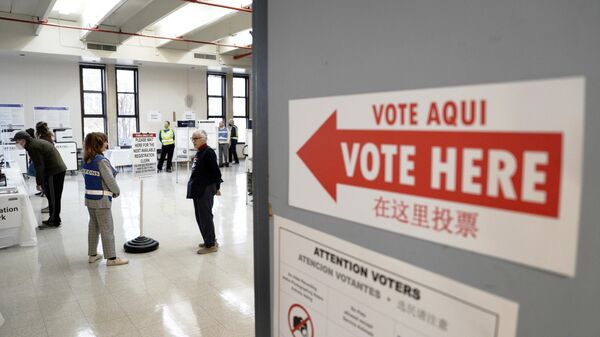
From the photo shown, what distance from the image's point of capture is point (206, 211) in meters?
4.52

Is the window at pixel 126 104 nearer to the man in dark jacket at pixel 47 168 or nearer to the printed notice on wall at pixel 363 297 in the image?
the man in dark jacket at pixel 47 168

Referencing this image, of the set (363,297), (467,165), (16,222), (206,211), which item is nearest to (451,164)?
(467,165)

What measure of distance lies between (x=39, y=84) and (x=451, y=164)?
13.0 meters

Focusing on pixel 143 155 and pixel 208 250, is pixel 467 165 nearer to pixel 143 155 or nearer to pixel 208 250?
pixel 208 250

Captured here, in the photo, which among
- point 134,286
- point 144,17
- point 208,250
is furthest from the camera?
point 144,17

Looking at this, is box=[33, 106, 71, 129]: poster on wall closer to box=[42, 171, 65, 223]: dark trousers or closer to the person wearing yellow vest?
the person wearing yellow vest

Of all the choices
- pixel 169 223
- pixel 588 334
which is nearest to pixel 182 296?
pixel 169 223

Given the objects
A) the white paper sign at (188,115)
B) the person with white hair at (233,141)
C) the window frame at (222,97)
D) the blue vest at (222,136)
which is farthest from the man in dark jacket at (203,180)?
the window frame at (222,97)

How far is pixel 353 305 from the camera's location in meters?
0.84

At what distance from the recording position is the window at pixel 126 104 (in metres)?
12.4

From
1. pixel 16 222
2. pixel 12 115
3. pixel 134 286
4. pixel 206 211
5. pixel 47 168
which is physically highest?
pixel 12 115

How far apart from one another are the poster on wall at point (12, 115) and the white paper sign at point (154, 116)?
331cm

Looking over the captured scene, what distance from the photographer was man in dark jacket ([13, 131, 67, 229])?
5414mm

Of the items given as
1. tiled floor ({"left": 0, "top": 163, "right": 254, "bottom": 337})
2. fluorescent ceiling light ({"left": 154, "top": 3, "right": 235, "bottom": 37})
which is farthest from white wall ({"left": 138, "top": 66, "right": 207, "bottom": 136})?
tiled floor ({"left": 0, "top": 163, "right": 254, "bottom": 337})
